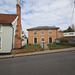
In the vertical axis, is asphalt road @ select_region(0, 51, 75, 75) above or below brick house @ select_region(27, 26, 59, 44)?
below

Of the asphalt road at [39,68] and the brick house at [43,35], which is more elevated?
the brick house at [43,35]

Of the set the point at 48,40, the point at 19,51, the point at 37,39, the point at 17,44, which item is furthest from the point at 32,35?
the point at 19,51

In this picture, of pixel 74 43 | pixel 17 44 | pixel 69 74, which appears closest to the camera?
pixel 69 74

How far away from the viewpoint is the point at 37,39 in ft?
78.1

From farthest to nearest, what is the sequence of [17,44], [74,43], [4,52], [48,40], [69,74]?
[48,40], [74,43], [17,44], [4,52], [69,74]

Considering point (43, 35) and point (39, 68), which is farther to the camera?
point (43, 35)

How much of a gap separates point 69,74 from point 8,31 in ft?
30.9

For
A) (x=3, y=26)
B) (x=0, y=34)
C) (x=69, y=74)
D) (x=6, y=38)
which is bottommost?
(x=69, y=74)

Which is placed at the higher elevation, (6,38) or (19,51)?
(6,38)

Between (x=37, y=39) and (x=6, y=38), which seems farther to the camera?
(x=37, y=39)

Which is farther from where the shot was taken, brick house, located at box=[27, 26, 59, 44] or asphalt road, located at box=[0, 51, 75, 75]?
brick house, located at box=[27, 26, 59, 44]

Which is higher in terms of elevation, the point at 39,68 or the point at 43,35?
the point at 43,35

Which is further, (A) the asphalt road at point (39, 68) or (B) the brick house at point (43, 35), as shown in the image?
(B) the brick house at point (43, 35)

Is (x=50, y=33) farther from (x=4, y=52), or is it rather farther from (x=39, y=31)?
(x=4, y=52)
